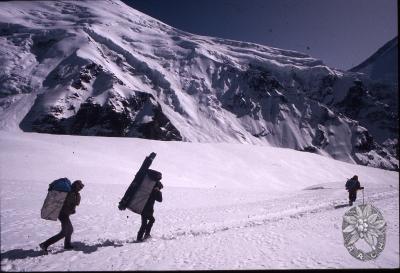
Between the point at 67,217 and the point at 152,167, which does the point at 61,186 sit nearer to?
the point at 67,217

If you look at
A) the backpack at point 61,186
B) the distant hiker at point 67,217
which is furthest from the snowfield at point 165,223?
the backpack at point 61,186

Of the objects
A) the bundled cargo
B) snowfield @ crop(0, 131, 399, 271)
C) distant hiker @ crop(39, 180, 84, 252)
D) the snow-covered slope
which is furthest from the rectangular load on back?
the snow-covered slope

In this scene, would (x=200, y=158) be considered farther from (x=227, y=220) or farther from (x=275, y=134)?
(x=275, y=134)

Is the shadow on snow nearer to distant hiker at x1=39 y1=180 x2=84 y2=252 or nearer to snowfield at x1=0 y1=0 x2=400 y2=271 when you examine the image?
snowfield at x1=0 y1=0 x2=400 y2=271

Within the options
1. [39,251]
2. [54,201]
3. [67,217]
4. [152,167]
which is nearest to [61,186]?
[54,201]

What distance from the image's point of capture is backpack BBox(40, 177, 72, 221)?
35.6 ft

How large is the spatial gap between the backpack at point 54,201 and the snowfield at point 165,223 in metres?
1.01

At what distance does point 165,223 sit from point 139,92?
136m

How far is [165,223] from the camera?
15406mm

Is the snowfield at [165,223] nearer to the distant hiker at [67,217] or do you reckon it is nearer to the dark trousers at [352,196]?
the distant hiker at [67,217]

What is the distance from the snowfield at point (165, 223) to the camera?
986 cm

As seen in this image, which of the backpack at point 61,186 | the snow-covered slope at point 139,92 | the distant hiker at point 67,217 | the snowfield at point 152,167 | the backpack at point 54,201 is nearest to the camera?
the distant hiker at point 67,217

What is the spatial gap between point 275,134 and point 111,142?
138 m

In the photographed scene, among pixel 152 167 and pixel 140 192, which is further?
pixel 152 167
